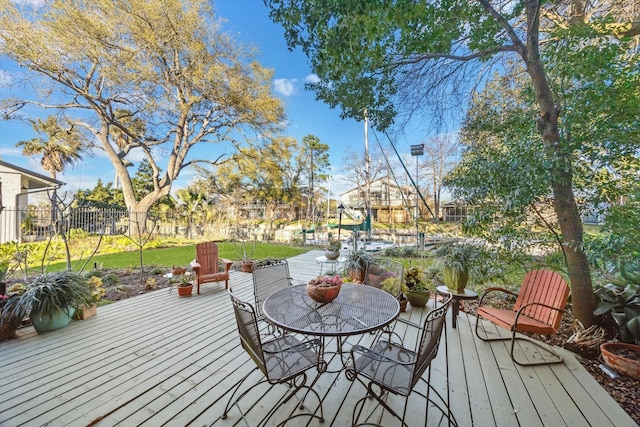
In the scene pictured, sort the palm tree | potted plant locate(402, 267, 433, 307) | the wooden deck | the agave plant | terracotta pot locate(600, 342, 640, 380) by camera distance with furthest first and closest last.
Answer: the palm tree, potted plant locate(402, 267, 433, 307), the agave plant, terracotta pot locate(600, 342, 640, 380), the wooden deck

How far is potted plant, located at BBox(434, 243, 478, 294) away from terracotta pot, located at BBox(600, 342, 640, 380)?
4.15ft

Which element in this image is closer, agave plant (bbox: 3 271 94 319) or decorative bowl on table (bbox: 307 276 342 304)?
decorative bowl on table (bbox: 307 276 342 304)

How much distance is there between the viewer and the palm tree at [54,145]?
11.6 meters

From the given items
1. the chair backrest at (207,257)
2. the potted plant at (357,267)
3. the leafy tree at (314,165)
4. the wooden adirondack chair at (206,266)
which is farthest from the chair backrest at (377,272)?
the leafy tree at (314,165)

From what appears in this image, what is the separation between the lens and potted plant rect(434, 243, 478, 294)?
3.28 metres

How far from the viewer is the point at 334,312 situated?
6.72 ft

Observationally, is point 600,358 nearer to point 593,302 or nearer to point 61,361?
point 593,302

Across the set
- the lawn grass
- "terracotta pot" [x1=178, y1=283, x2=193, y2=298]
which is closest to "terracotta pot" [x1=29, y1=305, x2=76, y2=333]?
"terracotta pot" [x1=178, y1=283, x2=193, y2=298]

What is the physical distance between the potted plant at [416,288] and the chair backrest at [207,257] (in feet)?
11.0

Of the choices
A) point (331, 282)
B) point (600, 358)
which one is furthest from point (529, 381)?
point (331, 282)

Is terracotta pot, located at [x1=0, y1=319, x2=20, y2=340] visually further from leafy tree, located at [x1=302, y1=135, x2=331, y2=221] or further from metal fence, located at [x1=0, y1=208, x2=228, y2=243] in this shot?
leafy tree, located at [x1=302, y1=135, x2=331, y2=221]

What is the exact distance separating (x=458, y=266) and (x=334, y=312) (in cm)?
212

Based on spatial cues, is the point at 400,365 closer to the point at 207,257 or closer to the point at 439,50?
the point at 439,50

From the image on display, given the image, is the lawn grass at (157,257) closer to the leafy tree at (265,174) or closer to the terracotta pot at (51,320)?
the terracotta pot at (51,320)
